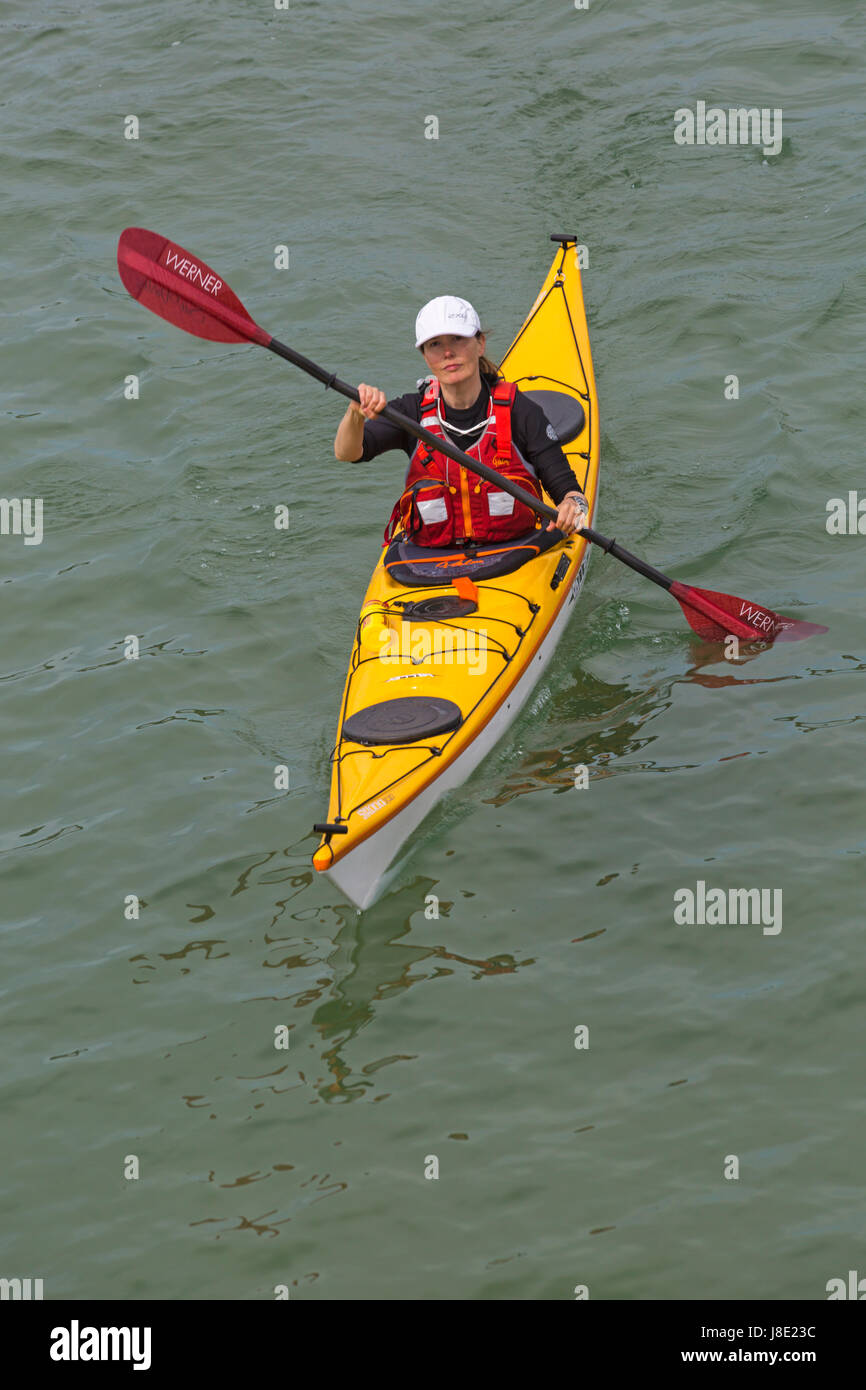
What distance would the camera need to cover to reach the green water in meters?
4.22

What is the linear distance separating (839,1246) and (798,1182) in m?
0.23

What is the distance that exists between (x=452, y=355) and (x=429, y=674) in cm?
133

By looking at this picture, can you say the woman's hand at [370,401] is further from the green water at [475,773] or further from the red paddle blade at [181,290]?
the green water at [475,773]

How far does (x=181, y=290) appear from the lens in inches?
232

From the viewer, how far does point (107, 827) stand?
5.95 meters

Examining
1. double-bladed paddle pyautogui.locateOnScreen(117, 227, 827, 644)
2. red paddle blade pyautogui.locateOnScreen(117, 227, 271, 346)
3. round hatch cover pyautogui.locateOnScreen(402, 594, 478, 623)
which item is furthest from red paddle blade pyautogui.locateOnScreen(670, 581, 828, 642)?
red paddle blade pyautogui.locateOnScreen(117, 227, 271, 346)

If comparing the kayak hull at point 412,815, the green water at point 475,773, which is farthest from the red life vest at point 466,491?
the green water at point 475,773

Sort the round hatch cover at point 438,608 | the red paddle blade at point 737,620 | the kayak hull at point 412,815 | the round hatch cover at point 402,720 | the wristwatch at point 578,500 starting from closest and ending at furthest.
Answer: the kayak hull at point 412,815 → the round hatch cover at point 402,720 → the round hatch cover at point 438,608 → the wristwatch at point 578,500 → the red paddle blade at point 737,620

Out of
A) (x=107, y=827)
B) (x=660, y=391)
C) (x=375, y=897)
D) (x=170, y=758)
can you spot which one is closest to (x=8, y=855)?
(x=107, y=827)

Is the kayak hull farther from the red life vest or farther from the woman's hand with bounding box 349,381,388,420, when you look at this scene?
the woman's hand with bounding box 349,381,388,420

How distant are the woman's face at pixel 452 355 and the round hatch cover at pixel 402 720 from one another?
1374 millimetres

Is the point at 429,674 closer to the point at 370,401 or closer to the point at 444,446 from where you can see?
the point at 444,446

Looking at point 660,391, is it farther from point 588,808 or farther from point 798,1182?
point 798,1182

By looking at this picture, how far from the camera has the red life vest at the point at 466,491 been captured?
20.5ft
